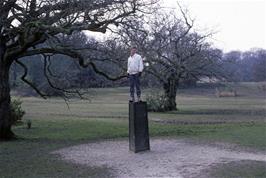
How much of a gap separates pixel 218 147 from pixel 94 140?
5416 mm

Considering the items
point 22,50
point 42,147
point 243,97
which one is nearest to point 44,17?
point 22,50

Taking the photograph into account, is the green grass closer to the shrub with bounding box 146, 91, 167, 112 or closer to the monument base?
the monument base

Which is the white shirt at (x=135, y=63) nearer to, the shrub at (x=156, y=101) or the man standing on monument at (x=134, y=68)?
the man standing on monument at (x=134, y=68)

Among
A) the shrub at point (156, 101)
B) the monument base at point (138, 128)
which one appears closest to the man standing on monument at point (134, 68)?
the monument base at point (138, 128)

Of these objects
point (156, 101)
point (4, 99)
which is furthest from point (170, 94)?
point (4, 99)

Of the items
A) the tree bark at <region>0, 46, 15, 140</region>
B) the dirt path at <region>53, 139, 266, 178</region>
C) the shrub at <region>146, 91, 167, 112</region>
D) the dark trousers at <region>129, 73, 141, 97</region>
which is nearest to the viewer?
the dirt path at <region>53, 139, 266, 178</region>

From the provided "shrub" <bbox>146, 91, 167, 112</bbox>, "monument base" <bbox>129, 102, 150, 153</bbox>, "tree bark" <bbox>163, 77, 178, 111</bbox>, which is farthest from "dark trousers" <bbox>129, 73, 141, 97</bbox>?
"tree bark" <bbox>163, 77, 178, 111</bbox>

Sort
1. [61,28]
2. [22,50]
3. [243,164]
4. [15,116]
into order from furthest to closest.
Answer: [15,116]
[22,50]
[61,28]
[243,164]

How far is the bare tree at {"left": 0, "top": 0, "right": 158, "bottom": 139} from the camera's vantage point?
53.9 ft

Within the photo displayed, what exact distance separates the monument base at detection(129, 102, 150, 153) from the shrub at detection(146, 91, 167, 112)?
82.3ft

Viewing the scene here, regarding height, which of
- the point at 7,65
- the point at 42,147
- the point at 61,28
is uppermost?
the point at 61,28

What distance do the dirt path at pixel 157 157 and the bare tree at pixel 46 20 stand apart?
426 centimetres

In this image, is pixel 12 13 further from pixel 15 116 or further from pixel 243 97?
pixel 243 97

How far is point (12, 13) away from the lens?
1725 centimetres
